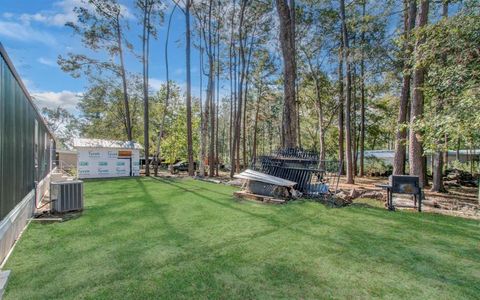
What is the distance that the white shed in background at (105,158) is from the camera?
575 inches

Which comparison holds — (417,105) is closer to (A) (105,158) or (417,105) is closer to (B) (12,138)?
(B) (12,138)

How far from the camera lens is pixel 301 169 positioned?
278 inches

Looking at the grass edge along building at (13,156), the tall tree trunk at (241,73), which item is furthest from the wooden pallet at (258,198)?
the tall tree trunk at (241,73)

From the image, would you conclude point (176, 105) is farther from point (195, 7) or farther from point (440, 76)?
point (440, 76)

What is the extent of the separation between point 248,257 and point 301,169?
4.36 metres

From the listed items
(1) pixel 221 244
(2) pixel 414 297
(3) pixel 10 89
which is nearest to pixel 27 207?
(3) pixel 10 89

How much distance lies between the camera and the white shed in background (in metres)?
14.6

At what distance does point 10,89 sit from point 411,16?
10791 millimetres

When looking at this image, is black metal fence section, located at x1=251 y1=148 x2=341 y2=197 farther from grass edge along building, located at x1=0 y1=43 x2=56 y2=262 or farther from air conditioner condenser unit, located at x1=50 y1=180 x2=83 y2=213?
grass edge along building, located at x1=0 y1=43 x2=56 y2=262

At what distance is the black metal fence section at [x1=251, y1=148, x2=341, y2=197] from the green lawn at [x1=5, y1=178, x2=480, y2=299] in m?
1.85

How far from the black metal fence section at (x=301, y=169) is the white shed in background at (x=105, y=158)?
37.8ft

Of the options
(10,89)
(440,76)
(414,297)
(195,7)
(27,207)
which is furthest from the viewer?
(195,7)

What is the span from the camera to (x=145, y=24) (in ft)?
58.0

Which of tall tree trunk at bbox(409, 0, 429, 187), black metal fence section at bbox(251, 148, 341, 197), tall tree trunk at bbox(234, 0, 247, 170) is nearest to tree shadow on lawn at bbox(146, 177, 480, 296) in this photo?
black metal fence section at bbox(251, 148, 341, 197)
